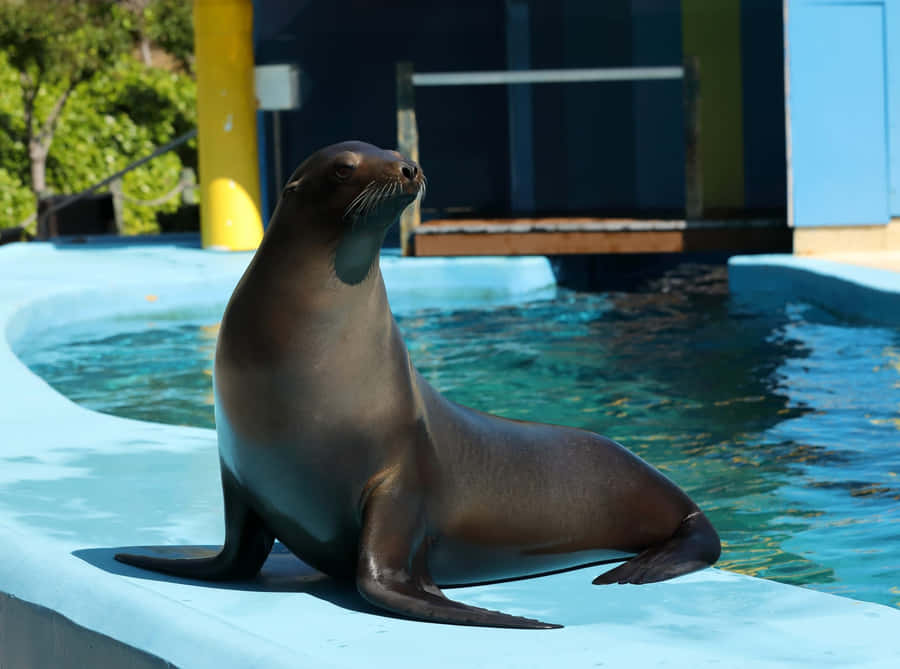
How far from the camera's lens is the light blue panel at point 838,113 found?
8.97m

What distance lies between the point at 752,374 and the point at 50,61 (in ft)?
44.1

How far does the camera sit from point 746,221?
365 inches

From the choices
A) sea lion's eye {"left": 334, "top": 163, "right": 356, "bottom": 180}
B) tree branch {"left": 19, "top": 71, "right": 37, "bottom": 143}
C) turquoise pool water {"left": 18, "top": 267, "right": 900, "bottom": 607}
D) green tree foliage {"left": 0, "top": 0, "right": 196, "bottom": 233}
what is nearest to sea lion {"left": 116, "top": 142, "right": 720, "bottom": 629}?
sea lion's eye {"left": 334, "top": 163, "right": 356, "bottom": 180}

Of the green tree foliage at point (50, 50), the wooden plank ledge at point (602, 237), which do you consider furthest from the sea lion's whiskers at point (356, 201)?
the green tree foliage at point (50, 50)

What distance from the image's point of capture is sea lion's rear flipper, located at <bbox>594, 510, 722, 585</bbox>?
2.17m

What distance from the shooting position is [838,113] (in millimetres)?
9078

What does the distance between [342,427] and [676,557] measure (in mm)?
671

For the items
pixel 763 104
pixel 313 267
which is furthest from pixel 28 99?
pixel 313 267

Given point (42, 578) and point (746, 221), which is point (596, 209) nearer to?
point (746, 221)

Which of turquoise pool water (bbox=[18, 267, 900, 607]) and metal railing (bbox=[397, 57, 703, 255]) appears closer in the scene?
turquoise pool water (bbox=[18, 267, 900, 607])

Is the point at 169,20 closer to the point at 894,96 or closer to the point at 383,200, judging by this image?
the point at 894,96

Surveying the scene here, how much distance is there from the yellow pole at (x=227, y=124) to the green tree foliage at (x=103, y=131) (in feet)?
24.2

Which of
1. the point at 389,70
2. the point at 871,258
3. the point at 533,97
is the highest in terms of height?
the point at 389,70

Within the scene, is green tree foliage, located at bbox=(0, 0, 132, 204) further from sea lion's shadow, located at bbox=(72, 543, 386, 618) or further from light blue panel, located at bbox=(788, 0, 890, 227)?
sea lion's shadow, located at bbox=(72, 543, 386, 618)
